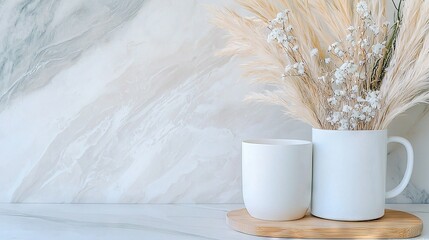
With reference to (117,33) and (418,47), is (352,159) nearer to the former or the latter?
(418,47)

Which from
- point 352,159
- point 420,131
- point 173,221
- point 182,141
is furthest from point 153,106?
point 420,131

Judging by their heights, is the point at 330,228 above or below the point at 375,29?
below

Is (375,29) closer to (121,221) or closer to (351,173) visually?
(351,173)

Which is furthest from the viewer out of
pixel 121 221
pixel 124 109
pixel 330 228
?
pixel 124 109

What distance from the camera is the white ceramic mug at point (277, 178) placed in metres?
0.94

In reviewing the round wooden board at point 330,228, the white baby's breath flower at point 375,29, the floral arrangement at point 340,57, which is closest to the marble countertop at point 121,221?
the round wooden board at point 330,228

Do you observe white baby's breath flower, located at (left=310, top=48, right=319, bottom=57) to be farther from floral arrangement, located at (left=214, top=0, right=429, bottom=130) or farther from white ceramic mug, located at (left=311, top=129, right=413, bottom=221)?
Result: white ceramic mug, located at (left=311, top=129, right=413, bottom=221)

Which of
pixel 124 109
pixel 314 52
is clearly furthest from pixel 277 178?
pixel 124 109

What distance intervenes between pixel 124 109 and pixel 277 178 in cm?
38

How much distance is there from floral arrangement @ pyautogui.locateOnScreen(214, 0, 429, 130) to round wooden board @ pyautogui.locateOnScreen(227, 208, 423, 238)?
0.17m

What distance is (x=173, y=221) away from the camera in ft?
3.40

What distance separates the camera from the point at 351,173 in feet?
3.14

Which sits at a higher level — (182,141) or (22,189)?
(182,141)

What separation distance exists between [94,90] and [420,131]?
688 millimetres
